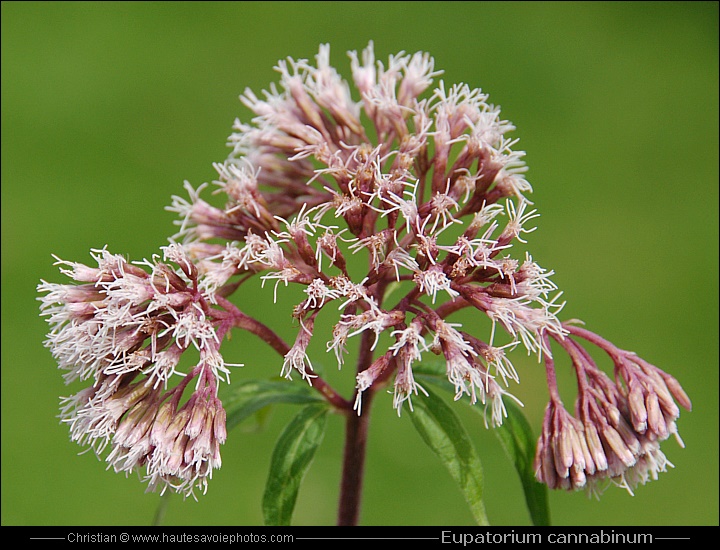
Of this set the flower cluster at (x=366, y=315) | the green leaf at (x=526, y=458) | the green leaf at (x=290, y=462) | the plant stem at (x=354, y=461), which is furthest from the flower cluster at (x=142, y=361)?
the green leaf at (x=526, y=458)

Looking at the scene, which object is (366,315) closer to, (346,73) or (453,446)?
(453,446)

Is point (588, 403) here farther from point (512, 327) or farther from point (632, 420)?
point (512, 327)

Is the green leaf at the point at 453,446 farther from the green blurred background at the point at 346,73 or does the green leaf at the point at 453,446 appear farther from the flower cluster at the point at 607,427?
the green blurred background at the point at 346,73

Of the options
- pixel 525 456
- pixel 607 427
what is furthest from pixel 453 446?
pixel 607 427

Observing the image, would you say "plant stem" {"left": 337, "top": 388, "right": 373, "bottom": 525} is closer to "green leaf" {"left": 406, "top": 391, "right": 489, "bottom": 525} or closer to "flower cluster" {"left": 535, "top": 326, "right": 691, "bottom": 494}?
"green leaf" {"left": 406, "top": 391, "right": 489, "bottom": 525}

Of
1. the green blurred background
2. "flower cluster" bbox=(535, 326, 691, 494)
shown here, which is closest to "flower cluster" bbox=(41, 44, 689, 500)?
"flower cluster" bbox=(535, 326, 691, 494)
